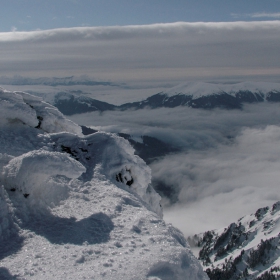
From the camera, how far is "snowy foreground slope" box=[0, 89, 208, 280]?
1004 cm

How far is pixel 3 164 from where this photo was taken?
15148mm

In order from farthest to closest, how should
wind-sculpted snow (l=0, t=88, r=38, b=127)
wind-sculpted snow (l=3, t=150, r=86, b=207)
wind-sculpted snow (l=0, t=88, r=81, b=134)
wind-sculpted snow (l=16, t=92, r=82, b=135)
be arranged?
1. wind-sculpted snow (l=16, t=92, r=82, b=135)
2. wind-sculpted snow (l=0, t=88, r=81, b=134)
3. wind-sculpted snow (l=0, t=88, r=38, b=127)
4. wind-sculpted snow (l=3, t=150, r=86, b=207)

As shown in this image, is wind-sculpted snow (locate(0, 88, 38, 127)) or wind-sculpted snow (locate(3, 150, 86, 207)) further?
wind-sculpted snow (locate(0, 88, 38, 127))

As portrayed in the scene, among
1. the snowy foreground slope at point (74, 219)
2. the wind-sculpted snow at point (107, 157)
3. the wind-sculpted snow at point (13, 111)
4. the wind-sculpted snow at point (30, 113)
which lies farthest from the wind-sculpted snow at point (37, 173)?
the wind-sculpted snow at point (30, 113)

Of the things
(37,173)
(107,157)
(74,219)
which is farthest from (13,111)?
(74,219)

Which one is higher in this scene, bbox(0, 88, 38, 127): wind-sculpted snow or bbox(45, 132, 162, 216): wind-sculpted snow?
bbox(0, 88, 38, 127): wind-sculpted snow

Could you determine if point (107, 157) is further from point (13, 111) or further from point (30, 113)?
point (13, 111)

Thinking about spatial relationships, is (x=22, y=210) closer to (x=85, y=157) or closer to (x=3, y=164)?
(x=3, y=164)

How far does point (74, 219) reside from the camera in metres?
13.2

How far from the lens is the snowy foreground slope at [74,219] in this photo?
395 inches

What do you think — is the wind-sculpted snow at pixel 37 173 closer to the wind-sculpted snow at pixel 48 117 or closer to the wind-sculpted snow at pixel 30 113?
the wind-sculpted snow at pixel 30 113

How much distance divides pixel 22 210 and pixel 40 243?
2372 millimetres

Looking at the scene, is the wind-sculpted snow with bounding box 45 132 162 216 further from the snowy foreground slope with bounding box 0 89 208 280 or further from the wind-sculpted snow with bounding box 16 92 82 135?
the wind-sculpted snow with bounding box 16 92 82 135

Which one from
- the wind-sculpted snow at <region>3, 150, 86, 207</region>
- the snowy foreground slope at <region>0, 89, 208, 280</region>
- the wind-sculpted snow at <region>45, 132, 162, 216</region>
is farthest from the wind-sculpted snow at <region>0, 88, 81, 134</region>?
the wind-sculpted snow at <region>3, 150, 86, 207</region>
